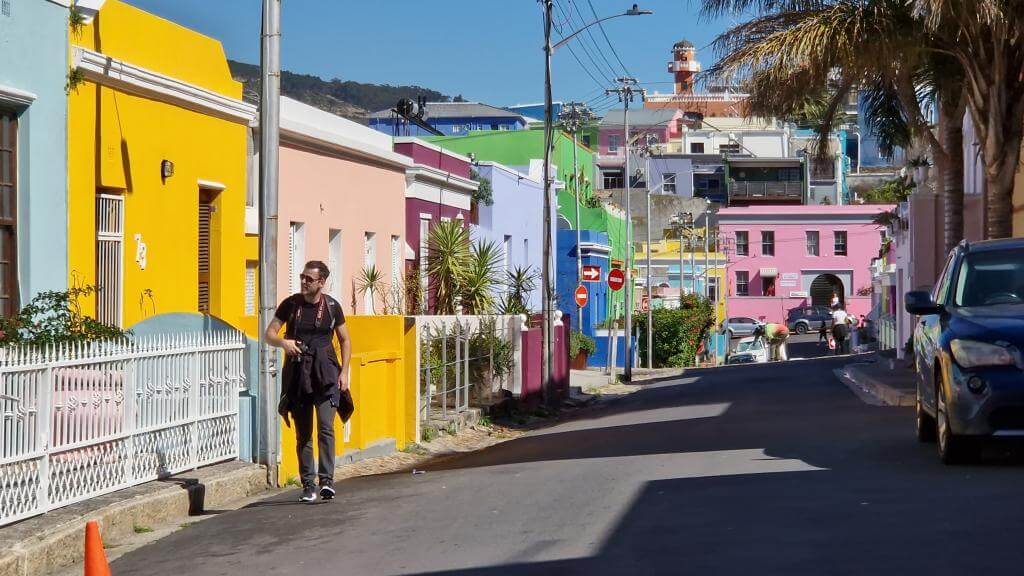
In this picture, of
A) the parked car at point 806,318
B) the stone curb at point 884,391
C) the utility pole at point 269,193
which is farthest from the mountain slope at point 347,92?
the utility pole at point 269,193

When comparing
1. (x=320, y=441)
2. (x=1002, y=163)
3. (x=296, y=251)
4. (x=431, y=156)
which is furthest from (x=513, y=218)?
(x=320, y=441)

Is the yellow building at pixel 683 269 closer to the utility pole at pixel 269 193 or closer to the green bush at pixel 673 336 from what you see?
the green bush at pixel 673 336

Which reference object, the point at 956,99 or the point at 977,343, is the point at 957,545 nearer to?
the point at 977,343

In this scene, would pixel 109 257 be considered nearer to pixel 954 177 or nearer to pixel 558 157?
pixel 954 177

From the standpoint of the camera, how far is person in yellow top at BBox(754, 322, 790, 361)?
60.7 metres

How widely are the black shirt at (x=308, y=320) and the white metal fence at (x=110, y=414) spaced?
1066 millimetres

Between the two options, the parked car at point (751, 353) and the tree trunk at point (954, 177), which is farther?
the parked car at point (751, 353)

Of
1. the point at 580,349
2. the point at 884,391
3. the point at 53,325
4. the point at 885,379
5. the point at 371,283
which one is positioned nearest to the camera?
the point at 53,325

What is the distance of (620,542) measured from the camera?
8336 mm

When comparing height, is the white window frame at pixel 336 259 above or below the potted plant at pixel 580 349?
above

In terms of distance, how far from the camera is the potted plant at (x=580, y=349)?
48.6 meters

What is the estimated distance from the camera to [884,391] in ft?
78.4

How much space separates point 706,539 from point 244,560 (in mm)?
2777

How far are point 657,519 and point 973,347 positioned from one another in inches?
126
